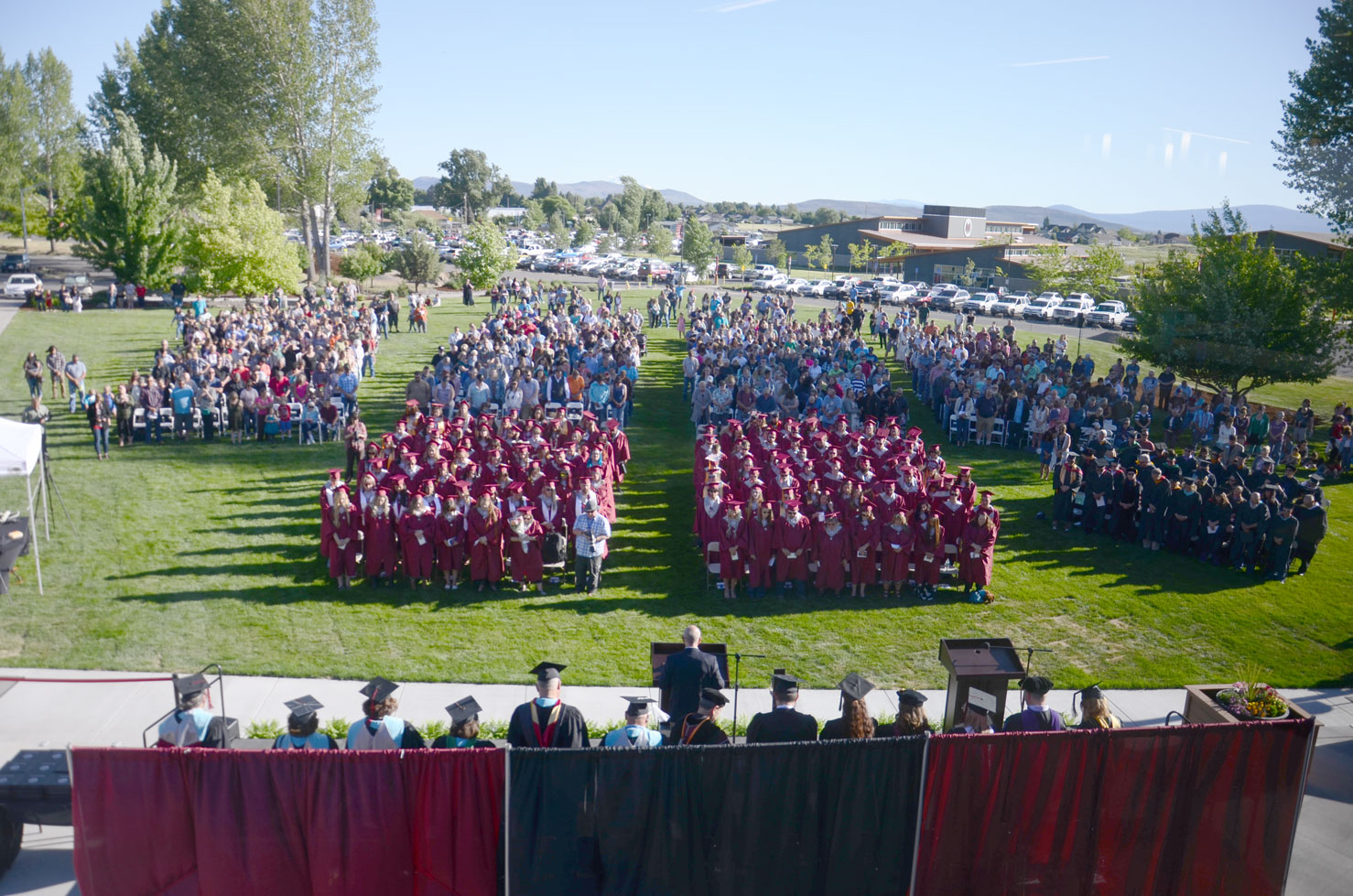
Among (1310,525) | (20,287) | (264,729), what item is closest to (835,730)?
(264,729)

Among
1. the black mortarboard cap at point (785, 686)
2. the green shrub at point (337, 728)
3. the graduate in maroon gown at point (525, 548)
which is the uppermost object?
the black mortarboard cap at point (785, 686)

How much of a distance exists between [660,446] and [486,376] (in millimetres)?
5122

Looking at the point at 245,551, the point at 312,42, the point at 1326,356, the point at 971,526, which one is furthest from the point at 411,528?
the point at 312,42

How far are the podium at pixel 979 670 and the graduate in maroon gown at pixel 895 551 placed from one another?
424 centimetres

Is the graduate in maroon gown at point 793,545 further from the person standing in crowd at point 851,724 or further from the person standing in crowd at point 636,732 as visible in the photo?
the person standing in crowd at point 636,732

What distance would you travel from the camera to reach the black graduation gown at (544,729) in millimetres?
6992

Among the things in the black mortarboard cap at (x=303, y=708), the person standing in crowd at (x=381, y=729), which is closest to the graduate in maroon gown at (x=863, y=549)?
the person standing in crowd at (x=381, y=729)

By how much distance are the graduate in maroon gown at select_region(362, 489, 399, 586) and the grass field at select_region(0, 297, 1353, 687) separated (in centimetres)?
31

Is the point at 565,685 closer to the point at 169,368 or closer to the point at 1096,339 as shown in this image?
the point at 169,368

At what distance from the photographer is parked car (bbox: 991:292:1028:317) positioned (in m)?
51.0

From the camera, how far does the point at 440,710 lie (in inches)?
376

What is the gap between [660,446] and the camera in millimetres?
21047

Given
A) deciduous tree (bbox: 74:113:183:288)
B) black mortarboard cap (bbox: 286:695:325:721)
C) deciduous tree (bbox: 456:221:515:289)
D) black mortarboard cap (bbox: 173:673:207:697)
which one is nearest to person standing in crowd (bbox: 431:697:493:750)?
black mortarboard cap (bbox: 286:695:325:721)

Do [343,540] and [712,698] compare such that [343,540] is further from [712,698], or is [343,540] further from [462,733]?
[712,698]
